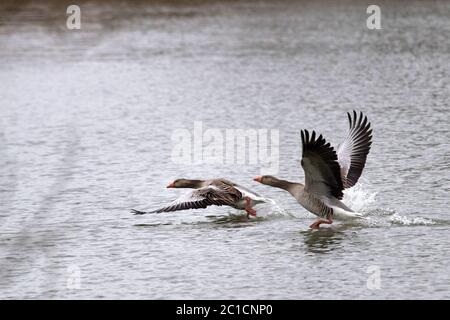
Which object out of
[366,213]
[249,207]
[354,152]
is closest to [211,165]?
[249,207]

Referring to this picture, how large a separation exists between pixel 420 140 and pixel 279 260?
19.6 feet

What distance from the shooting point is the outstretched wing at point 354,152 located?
12072 mm

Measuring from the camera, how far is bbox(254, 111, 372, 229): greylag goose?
429 inches

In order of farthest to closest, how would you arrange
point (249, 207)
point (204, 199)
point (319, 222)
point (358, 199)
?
point (358, 199)
point (249, 207)
point (204, 199)
point (319, 222)

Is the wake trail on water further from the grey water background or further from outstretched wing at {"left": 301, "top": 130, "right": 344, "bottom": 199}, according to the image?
outstretched wing at {"left": 301, "top": 130, "right": 344, "bottom": 199}

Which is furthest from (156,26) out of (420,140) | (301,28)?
(420,140)

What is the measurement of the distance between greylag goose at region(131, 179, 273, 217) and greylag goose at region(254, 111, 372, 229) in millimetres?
358

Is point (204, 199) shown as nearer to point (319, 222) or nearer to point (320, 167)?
point (319, 222)

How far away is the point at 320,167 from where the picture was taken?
439 inches

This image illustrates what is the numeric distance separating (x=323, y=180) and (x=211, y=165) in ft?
13.0

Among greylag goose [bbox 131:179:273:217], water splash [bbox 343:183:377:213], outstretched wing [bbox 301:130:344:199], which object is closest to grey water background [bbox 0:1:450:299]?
water splash [bbox 343:183:377:213]

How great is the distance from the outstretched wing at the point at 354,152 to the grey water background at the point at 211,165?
0.52 meters
